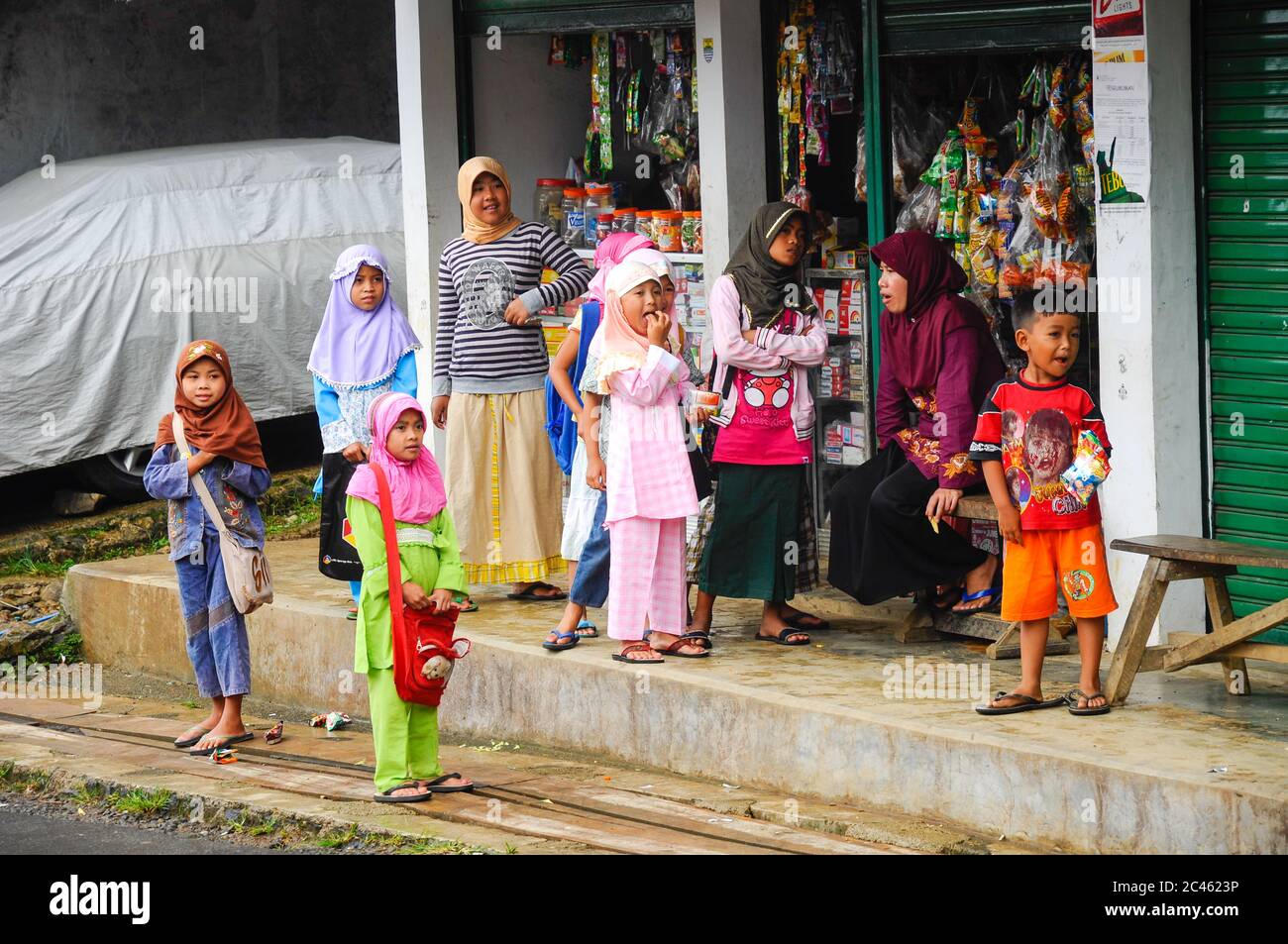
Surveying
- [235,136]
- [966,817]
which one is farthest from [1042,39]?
[235,136]

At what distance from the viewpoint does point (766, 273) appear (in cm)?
720

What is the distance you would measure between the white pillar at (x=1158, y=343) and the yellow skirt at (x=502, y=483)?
2525 millimetres

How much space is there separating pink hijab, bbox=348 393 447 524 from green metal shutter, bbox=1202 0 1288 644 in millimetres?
2988

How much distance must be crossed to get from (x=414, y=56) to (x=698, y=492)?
3460 mm

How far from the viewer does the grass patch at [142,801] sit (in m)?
6.39

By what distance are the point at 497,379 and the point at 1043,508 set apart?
2.82 m

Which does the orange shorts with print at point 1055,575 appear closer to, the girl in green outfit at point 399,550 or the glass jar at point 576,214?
the girl in green outfit at point 399,550

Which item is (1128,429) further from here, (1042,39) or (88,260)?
(88,260)

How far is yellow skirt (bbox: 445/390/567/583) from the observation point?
8.02 metres

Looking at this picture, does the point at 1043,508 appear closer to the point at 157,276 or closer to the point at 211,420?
the point at 211,420

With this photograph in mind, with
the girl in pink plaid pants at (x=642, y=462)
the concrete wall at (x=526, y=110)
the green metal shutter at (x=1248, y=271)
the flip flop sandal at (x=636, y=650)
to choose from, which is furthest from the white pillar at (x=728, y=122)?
the green metal shutter at (x=1248, y=271)

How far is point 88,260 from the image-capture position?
1062 centimetres

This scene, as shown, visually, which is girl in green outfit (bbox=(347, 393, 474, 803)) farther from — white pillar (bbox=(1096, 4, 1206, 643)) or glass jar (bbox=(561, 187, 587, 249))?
glass jar (bbox=(561, 187, 587, 249))

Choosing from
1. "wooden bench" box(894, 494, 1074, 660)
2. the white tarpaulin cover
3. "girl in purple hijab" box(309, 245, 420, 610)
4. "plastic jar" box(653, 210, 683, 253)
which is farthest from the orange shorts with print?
the white tarpaulin cover
